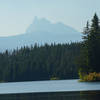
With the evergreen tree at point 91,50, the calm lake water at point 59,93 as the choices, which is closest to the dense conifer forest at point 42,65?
the evergreen tree at point 91,50

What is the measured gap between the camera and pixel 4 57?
17388cm

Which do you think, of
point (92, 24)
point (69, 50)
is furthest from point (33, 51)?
point (92, 24)

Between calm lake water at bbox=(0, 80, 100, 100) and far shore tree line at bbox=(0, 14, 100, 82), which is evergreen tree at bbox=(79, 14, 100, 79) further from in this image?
far shore tree line at bbox=(0, 14, 100, 82)

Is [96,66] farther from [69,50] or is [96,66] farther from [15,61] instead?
[15,61]

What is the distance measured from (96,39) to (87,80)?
10459 millimetres

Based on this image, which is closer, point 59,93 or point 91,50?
point 59,93

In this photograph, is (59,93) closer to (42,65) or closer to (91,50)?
(91,50)

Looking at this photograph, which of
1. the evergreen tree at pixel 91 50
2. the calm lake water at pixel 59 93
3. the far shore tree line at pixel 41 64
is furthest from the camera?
the far shore tree line at pixel 41 64

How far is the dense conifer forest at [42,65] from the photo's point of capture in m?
134

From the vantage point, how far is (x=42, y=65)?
482 ft

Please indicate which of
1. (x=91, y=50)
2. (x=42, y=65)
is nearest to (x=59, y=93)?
(x=91, y=50)

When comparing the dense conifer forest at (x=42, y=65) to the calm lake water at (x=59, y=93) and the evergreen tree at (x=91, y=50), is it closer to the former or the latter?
the evergreen tree at (x=91, y=50)

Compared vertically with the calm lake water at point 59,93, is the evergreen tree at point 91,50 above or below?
above

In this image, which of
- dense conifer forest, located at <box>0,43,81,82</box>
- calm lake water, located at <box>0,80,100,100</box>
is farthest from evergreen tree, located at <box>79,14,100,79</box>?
dense conifer forest, located at <box>0,43,81,82</box>
